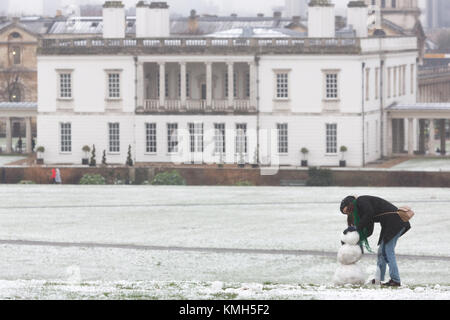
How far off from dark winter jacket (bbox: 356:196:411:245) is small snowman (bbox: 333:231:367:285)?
0.98 ft

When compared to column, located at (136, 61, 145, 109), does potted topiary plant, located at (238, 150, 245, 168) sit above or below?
below

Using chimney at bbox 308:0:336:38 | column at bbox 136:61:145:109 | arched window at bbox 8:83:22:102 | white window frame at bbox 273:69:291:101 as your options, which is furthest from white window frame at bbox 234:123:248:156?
arched window at bbox 8:83:22:102

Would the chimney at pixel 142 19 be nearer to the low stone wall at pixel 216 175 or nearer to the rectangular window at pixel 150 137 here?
the rectangular window at pixel 150 137

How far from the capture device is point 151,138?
8025cm

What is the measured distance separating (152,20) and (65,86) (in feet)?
23.9

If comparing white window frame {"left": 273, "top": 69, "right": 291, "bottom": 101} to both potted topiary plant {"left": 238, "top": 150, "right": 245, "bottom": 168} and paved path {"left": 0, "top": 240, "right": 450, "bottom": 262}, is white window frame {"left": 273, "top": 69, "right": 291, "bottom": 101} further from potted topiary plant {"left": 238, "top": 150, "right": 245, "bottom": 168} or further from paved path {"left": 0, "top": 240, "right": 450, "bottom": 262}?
paved path {"left": 0, "top": 240, "right": 450, "bottom": 262}

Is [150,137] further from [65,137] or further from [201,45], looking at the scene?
[201,45]

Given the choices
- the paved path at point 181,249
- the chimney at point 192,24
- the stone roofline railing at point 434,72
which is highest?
the chimney at point 192,24

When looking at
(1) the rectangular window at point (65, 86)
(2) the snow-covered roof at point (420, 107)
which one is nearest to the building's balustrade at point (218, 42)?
(1) the rectangular window at point (65, 86)

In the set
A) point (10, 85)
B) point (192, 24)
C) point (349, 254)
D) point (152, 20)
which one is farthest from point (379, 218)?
point (192, 24)

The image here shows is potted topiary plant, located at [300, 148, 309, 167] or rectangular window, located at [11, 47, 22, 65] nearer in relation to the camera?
potted topiary plant, located at [300, 148, 309, 167]

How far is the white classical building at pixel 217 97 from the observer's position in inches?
3051

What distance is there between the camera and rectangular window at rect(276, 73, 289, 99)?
78625 mm

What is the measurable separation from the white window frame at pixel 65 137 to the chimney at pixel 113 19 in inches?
249
